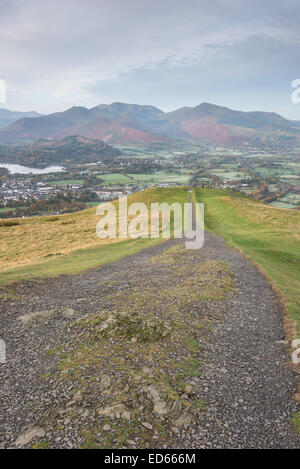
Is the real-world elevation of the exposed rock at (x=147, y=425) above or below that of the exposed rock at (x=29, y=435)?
below

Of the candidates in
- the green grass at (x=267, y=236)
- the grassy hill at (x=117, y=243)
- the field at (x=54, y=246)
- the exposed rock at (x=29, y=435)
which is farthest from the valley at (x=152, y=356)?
the field at (x=54, y=246)

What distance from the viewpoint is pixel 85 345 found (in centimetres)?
1427

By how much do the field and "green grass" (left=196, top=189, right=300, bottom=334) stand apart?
14.8 meters

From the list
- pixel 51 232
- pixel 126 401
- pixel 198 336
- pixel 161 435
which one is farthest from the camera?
pixel 51 232

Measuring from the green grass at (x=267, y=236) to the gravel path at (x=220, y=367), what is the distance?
222 centimetres

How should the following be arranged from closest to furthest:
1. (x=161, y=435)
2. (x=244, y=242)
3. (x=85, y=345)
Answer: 1. (x=161, y=435)
2. (x=85, y=345)
3. (x=244, y=242)

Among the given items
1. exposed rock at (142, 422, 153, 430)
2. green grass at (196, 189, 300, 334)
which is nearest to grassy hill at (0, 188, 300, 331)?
green grass at (196, 189, 300, 334)

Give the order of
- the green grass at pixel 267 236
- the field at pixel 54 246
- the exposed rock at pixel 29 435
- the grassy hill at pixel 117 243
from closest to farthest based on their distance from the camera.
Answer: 1. the exposed rock at pixel 29 435
2. the green grass at pixel 267 236
3. the grassy hill at pixel 117 243
4. the field at pixel 54 246

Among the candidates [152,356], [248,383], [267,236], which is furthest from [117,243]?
[248,383]

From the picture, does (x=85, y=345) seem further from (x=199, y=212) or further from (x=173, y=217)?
(x=199, y=212)

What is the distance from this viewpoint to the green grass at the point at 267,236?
992 inches

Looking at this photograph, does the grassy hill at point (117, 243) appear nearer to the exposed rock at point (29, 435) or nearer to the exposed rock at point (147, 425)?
the exposed rock at point (147, 425)
